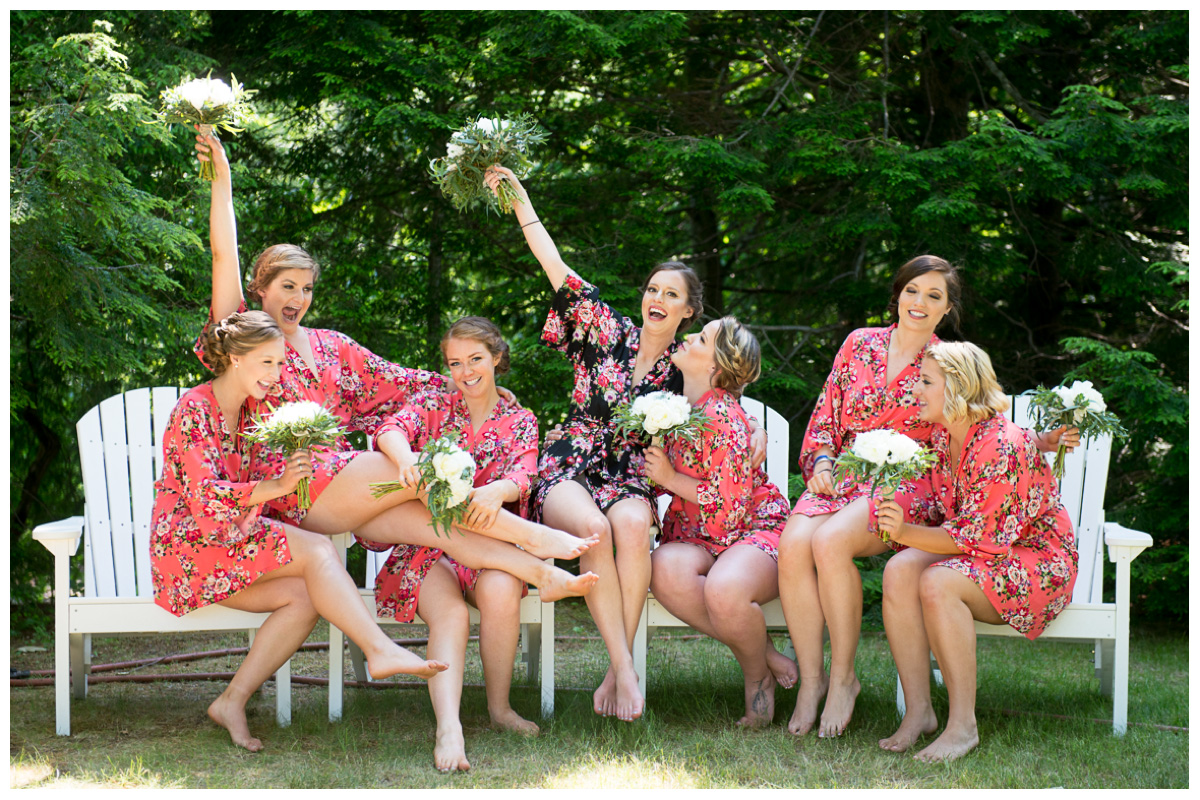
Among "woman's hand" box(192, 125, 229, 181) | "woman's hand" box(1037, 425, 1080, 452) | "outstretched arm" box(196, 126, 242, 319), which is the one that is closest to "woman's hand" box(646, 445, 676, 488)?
"woman's hand" box(1037, 425, 1080, 452)

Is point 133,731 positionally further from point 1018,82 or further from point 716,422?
point 1018,82

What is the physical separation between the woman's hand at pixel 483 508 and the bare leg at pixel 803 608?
2.92 ft

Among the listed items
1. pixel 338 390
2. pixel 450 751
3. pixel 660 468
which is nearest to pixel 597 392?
pixel 660 468

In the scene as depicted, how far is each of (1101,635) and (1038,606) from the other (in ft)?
0.92

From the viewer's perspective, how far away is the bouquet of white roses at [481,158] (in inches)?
146

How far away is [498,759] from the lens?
298cm

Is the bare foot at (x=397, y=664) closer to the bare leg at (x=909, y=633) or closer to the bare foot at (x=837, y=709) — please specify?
the bare foot at (x=837, y=709)

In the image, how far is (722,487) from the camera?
343 cm

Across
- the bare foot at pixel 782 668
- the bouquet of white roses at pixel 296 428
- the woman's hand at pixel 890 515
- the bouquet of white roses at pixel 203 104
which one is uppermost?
the bouquet of white roses at pixel 203 104

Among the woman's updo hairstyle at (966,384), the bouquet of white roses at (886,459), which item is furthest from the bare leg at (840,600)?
the woman's updo hairstyle at (966,384)

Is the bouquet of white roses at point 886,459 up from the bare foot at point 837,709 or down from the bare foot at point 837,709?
up

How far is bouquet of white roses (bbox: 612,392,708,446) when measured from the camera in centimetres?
331

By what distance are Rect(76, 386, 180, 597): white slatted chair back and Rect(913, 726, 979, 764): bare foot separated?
2496mm
